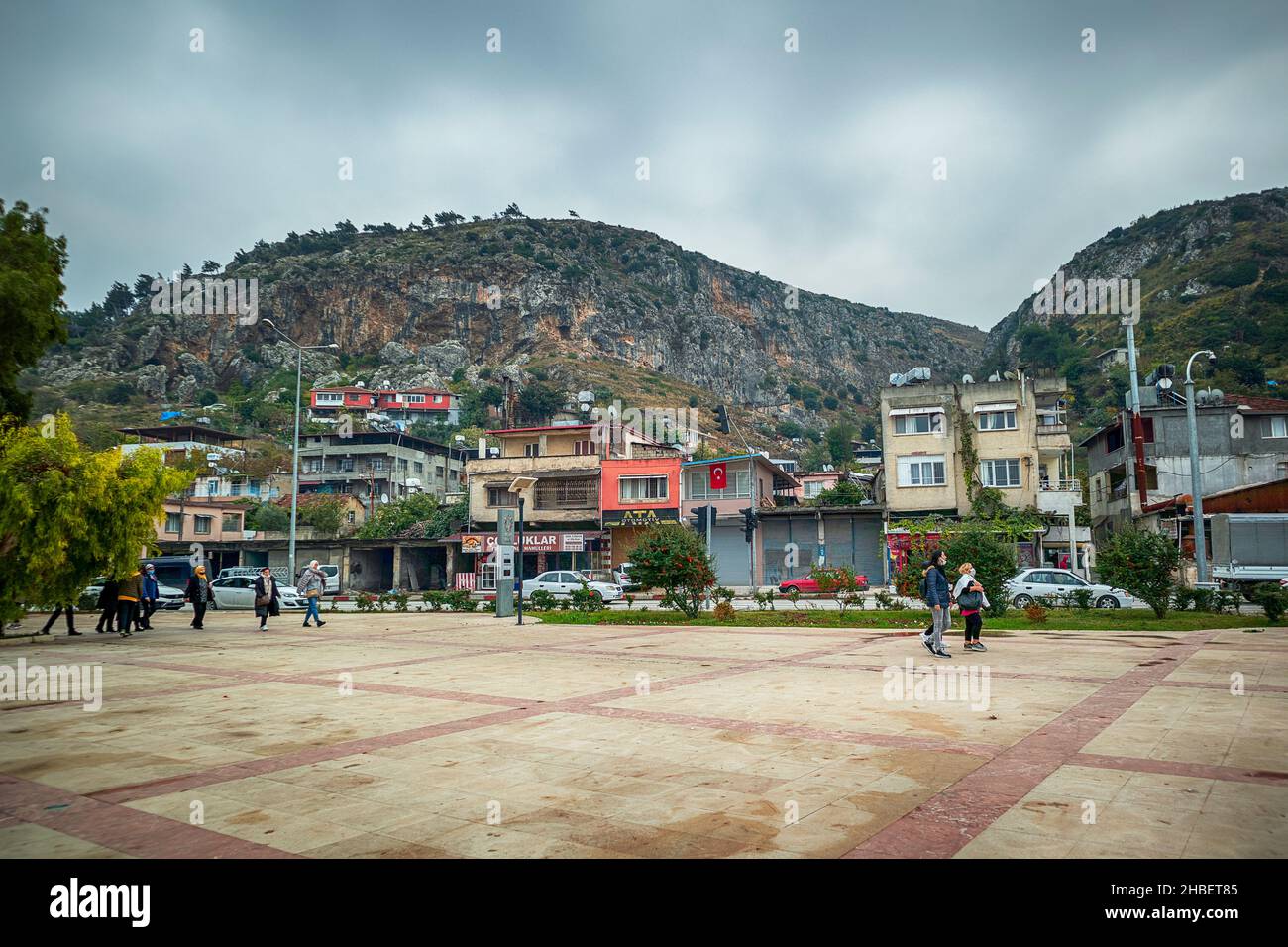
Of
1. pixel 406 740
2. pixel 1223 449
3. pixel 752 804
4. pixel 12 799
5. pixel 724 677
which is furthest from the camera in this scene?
pixel 1223 449

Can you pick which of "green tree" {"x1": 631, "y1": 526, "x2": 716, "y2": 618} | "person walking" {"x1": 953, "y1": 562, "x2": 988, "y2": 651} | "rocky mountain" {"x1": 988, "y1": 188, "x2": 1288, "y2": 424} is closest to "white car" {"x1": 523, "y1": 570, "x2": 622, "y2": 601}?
"green tree" {"x1": 631, "y1": 526, "x2": 716, "y2": 618}

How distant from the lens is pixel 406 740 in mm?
7125

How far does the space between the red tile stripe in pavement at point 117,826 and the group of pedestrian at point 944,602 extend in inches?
444

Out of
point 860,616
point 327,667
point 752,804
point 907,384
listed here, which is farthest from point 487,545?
point 752,804

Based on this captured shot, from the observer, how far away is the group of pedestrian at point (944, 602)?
43.5 ft

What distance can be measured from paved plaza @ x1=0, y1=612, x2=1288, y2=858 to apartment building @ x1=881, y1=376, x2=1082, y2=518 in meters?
Answer: 31.7

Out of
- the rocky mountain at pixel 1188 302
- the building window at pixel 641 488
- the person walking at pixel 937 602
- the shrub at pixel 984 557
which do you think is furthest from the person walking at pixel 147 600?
the rocky mountain at pixel 1188 302

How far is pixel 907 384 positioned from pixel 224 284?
12558 cm

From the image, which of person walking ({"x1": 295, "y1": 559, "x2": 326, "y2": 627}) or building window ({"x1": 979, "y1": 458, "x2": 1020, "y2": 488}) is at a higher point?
building window ({"x1": 979, "y1": 458, "x2": 1020, "y2": 488})

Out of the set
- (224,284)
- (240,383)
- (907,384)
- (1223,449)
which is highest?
(224,284)

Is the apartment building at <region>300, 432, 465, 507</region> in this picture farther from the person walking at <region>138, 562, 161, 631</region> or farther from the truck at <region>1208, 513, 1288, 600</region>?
the truck at <region>1208, 513, 1288, 600</region>

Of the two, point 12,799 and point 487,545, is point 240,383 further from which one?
point 12,799

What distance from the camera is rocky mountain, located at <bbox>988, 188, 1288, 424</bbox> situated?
7131cm

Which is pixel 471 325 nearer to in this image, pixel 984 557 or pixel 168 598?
pixel 168 598
